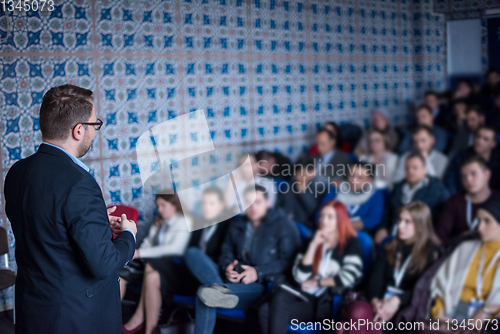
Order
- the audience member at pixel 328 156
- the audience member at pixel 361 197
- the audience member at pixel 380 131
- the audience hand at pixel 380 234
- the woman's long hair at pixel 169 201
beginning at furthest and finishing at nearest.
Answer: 1. the audience member at pixel 380 131
2. the audience member at pixel 328 156
3. the audience member at pixel 361 197
4. the audience hand at pixel 380 234
5. the woman's long hair at pixel 169 201

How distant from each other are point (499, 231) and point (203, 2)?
2.04 m

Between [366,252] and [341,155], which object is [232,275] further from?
[341,155]

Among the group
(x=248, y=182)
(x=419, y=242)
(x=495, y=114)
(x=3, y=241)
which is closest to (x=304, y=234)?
(x=248, y=182)

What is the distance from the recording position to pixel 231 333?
2.22 meters

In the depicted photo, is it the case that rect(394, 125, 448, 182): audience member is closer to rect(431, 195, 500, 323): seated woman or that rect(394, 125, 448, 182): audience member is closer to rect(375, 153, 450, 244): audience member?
rect(375, 153, 450, 244): audience member

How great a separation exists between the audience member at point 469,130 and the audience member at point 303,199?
3.16ft

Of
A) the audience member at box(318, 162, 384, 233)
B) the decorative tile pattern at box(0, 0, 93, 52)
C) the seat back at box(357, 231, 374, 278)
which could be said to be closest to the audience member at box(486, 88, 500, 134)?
the audience member at box(318, 162, 384, 233)

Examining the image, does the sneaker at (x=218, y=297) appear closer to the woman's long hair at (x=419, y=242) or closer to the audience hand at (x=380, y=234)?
the woman's long hair at (x=419, y=242)

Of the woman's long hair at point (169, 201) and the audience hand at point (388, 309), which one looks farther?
the woman's long hair at point (169, 201)

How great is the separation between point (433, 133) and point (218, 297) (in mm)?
2159

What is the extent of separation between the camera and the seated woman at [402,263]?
2.08 meters

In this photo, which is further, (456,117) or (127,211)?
(456,117)

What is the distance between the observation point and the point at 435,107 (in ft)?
13.4

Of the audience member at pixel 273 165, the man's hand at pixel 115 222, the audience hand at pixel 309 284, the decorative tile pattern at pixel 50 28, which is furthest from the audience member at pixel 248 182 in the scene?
the man's hand at pixel 115 222
